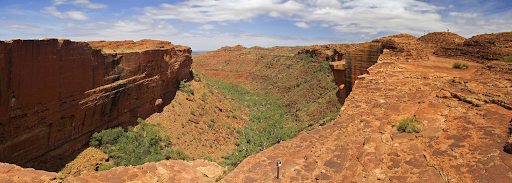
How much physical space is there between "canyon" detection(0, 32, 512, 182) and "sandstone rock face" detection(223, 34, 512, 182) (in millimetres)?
17

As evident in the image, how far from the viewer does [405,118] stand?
584 centimetres

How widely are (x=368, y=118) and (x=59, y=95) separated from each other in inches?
491

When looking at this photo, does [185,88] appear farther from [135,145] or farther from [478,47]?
[478,47]

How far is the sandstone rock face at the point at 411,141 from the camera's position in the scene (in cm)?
412

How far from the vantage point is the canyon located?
14.4ft

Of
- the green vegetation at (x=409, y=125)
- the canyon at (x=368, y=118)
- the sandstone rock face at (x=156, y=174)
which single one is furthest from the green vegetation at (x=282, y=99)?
the green vegetation at (x=409, y=125)

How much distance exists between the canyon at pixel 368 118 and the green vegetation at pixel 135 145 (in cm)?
77

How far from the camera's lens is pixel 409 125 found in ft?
17.7

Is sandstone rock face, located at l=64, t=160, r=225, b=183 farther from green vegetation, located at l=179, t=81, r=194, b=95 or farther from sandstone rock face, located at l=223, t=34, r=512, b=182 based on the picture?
green vegetation, located at l=179, t=81, r=194, b=95

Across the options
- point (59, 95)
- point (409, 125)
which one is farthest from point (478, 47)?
point (59, 95)

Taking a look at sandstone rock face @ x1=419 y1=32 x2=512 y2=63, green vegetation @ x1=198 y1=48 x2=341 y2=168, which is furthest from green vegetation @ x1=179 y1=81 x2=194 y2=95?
sandstone rock face @ x1=419 y1=32 x2=512 y2=63

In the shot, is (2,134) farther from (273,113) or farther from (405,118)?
(273,113)

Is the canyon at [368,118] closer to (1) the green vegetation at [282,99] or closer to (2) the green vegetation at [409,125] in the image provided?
(2) the green vegetation at [409,125]

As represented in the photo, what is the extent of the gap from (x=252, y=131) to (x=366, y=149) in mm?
18073
